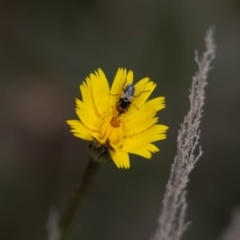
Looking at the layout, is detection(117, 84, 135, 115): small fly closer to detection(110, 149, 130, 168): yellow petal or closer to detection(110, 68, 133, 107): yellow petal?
detection(110, 68, 133, 107): yellow petal

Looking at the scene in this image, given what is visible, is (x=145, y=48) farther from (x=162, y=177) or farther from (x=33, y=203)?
(x=33, y=203)

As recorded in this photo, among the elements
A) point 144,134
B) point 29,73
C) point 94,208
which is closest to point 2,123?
point 29,73

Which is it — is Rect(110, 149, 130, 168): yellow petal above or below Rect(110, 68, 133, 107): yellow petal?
below

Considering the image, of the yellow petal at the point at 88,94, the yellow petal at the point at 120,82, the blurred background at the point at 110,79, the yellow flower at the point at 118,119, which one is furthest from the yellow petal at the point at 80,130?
the blurred background at the point at 110,79

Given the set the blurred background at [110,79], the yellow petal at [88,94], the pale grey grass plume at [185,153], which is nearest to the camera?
the pale grey grass plume at [185,153]

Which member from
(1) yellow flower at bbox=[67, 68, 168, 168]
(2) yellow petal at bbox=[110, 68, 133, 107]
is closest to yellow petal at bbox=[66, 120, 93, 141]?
(1) yellow flower at bbox=[67, 68, 168, 168]

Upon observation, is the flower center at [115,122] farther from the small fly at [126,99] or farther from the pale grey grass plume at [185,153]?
the pale grey grass plume at [185,153]
